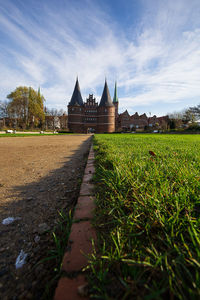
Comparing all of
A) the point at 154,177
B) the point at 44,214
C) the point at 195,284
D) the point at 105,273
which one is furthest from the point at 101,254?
the point at 154,177

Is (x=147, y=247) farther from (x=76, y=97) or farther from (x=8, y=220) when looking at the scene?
(x=76, y=97)

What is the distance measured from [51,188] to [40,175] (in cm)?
63

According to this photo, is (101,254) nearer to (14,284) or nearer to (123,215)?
(123,215)

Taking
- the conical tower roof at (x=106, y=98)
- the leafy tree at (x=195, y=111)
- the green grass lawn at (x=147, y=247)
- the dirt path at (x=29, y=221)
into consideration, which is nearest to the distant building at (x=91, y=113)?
the conical tower roof at (x=106, y=98)

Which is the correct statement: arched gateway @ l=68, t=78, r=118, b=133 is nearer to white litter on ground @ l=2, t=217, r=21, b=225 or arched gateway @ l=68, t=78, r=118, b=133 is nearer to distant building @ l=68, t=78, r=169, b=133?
distant building @ l=68, t=78, r=169, b=133

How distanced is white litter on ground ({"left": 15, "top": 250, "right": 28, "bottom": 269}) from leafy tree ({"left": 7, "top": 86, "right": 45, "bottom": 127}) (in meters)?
40.0

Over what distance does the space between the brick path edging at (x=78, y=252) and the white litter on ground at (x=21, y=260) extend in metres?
0.31

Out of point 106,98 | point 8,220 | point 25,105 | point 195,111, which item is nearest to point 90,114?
point 106,98

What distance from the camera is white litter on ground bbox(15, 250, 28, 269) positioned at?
73cm

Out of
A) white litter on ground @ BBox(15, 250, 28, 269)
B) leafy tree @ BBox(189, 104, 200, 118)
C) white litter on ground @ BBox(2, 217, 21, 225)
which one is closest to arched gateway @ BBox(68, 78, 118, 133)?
leafy tree @ BBox(189, 104, 200, 118)

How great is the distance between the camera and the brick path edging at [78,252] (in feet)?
1.58

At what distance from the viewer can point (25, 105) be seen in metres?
34.8

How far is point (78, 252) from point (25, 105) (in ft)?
135

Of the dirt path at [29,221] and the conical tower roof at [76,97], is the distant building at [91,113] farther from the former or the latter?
the dirt path at [29,221]
